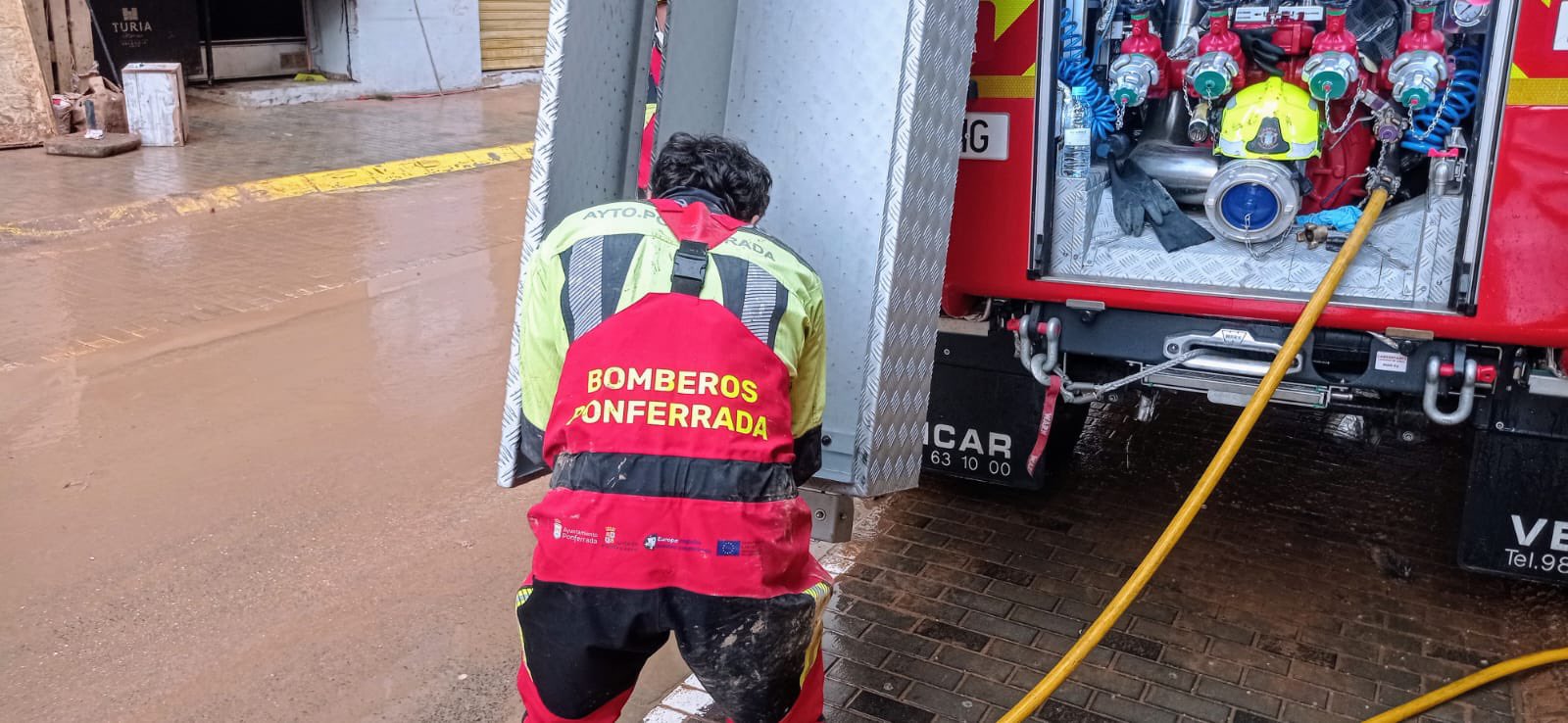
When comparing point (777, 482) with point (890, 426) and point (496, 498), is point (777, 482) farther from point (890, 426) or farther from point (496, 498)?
point (496, 498)

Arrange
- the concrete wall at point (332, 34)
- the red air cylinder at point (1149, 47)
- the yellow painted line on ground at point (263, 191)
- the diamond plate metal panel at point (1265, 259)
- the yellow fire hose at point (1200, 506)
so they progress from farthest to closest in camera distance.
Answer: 1. the concrete wall at point (332, 34)
2. the yellow painted line on ground at point (263, 191)
3. the red air cylinder at point (1149, 47)
4. the diamond plate metal panel at point (1265, 259)
5. the yellow fire hose at point (1200, 506)

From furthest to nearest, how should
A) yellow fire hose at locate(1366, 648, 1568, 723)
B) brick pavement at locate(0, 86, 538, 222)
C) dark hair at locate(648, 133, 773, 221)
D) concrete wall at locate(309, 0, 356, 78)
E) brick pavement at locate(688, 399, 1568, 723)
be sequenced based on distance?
concrete wall at locate(309, 0, 356, 78), brick pavement at locate(0, 86, 538, 222), brick pavement at locate(688, 399, 1568, 723), yellow fire hose at locate(1366, 648, 1568, 723), dark hair at locate(648, 133, 773, 221)

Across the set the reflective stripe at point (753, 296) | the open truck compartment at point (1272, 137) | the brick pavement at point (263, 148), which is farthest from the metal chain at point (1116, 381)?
the brick pavement at point (263, 148)

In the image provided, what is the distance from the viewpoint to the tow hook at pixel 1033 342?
4066 millimetres

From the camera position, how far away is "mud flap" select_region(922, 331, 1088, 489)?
168 inches

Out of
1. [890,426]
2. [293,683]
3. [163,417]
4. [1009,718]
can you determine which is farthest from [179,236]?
[1009,718]

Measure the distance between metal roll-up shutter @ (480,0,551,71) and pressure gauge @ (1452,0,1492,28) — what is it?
14.2 meters

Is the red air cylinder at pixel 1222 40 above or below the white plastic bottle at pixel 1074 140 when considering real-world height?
above

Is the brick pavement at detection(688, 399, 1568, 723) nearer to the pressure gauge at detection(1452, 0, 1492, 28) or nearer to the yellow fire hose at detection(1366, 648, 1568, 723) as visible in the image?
the yellow fire hose at detection(1366, 648, 1568, 723)

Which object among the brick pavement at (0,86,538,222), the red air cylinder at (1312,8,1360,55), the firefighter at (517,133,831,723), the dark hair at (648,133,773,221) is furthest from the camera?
the brick pavement at (0,86,538,222)


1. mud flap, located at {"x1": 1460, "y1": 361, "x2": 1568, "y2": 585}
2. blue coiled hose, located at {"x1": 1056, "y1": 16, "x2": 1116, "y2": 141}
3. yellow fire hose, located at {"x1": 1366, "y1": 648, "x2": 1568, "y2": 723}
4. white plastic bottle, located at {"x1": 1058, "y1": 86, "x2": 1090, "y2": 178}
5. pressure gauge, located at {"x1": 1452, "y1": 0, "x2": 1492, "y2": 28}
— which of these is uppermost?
pressure gauge, located at {"x1": 1452, "y1": 0, "x2": 1492, "y2": 28}

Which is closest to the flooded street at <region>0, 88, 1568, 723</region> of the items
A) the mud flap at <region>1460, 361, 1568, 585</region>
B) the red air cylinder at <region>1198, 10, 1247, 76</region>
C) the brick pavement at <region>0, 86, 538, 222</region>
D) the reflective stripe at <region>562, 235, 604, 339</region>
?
the mud flap at <region>1460, 361, 1568, 585</region>

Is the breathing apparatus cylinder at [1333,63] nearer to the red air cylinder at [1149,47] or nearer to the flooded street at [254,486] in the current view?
the red air cylinder at [1149,47]

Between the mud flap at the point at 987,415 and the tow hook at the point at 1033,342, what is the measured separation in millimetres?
84
